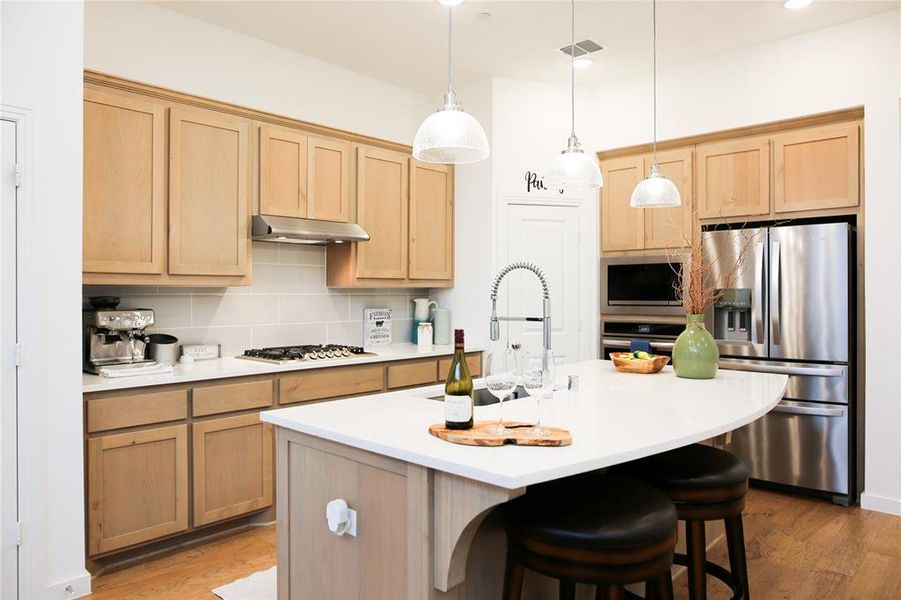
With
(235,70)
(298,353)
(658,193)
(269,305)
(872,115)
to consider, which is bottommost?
(298,353)

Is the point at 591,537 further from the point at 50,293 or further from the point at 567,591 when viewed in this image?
the point at 50,293

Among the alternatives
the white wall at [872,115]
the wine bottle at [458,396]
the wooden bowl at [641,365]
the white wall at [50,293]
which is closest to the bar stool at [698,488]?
the wine bottle at [458,396]

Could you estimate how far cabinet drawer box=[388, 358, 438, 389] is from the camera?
3.98 meters

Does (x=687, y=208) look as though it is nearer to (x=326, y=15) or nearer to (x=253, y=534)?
(x=326, y=15)

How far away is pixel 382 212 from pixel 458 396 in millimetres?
2787

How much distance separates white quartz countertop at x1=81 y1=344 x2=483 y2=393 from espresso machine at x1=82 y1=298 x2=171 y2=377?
89 millimetres

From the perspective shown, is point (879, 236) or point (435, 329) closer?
point (879, 236)

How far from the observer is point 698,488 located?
6.60 ft

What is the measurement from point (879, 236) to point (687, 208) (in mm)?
1155

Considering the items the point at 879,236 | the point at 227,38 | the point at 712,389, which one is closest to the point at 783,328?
the point at 879,236

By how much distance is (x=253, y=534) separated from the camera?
3.31 meters

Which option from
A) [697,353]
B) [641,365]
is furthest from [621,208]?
[697,353]

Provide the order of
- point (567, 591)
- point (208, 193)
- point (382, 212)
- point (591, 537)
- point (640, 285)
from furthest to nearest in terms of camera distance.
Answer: point (640, 285) → point (382, 212) → point (208, 193) → point (567, 591) → point (591, 537)

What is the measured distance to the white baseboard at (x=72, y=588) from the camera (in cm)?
253
